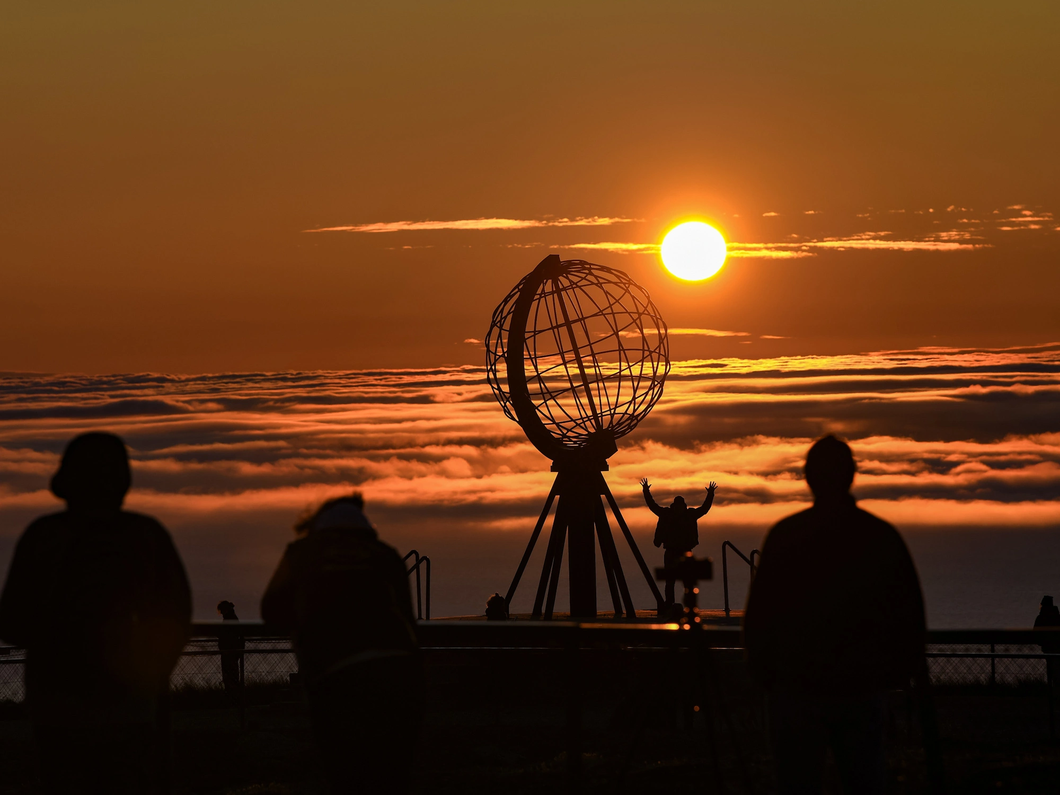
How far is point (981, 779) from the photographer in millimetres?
7711

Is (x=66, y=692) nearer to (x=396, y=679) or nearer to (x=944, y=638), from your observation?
(x=396, y=679)

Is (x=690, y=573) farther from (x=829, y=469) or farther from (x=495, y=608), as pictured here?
(x=495, y=608)

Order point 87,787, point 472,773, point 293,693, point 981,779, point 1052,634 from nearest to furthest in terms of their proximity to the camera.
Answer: point 87,787
point 1052,634
point 981,779
point 472,773
point 293,693

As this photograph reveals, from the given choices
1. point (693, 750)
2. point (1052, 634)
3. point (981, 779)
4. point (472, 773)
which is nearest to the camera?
point (1052, 634)

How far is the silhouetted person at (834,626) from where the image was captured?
512 centimetres

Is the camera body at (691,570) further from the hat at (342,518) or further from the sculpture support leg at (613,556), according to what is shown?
the sculpture support leg at (613,556)

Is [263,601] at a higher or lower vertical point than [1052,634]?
higher

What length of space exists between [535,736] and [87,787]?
319 inches

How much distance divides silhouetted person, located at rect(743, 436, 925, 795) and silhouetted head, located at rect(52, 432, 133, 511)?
2.69m

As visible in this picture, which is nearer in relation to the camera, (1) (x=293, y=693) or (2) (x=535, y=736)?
(2) (x=535, y=736)

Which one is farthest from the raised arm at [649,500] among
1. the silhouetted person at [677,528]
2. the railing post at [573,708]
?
the railing post at [573,708]

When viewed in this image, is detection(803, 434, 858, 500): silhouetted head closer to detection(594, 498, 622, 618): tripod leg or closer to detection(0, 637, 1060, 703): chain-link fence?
detection(0, 637, 1060, 703): chain-link fence

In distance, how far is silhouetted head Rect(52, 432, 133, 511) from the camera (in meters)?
5.06

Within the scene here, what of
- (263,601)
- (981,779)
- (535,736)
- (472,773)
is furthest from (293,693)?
(263,601)
